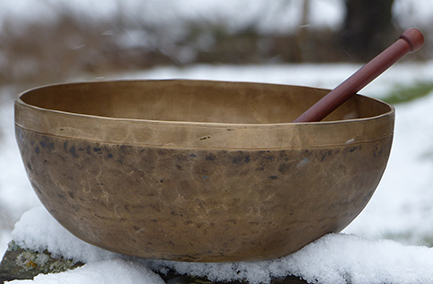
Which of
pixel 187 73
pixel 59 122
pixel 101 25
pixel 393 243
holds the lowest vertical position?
pixel 187 73

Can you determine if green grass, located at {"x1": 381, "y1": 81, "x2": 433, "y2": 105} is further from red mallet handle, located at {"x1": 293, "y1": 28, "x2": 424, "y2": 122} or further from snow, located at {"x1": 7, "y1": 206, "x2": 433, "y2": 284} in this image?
snow, located at {"x1": 7, "y1": 206, "x2": 433, "y2": 284}

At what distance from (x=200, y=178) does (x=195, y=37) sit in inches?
175

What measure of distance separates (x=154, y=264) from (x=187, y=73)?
3.70 metres

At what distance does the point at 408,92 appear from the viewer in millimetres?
4496

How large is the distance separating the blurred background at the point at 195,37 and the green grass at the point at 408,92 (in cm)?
4

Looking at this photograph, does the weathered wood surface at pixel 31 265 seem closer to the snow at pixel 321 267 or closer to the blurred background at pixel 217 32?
the snow at pixel 321 267

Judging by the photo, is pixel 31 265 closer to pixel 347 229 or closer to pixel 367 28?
pixel 347 229

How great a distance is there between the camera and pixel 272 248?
3.37 ft

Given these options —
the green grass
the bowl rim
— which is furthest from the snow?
the green grass

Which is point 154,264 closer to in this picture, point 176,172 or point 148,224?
point 148,224

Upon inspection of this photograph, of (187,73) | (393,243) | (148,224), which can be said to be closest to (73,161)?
(148,224)

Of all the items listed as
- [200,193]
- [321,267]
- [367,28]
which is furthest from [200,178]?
[367,28]

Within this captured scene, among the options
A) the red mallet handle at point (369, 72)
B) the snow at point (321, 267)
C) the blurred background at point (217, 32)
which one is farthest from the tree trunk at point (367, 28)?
the snow at point (321, 267)

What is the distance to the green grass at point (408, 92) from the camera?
14.2 feet
